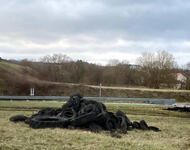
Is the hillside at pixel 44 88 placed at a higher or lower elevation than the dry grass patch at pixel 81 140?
higher

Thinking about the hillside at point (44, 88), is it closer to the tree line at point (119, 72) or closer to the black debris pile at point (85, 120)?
the tree line at point (119, 72)

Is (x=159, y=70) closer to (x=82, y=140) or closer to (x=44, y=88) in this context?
(x=44, y=88)

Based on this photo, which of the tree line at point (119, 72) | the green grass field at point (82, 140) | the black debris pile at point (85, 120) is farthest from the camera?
the tree line at point (119, 72)

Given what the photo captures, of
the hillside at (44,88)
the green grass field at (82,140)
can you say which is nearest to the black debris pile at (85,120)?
the green grass field at (82,140)

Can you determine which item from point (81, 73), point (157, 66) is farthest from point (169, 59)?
point (81, 73)

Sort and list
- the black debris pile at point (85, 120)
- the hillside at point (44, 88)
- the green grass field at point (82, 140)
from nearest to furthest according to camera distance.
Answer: the green grass field at point (82, 140) → the black debris pile at point (85, 120) → the hillside at point (44, 88)

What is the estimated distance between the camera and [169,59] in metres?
61.3

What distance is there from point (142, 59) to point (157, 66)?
5176 millimetres

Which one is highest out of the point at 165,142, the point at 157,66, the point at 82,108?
the point at 157,66

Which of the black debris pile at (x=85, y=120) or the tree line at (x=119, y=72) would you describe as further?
the tree line at (x=119, y=72)

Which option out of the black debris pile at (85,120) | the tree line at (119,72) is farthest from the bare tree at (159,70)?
the black debris pile at (85,120)

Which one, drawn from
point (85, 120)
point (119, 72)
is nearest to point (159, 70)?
point (119, 72)

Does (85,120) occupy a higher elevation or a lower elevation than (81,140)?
higher

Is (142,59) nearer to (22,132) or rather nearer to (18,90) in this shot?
(18,90)
